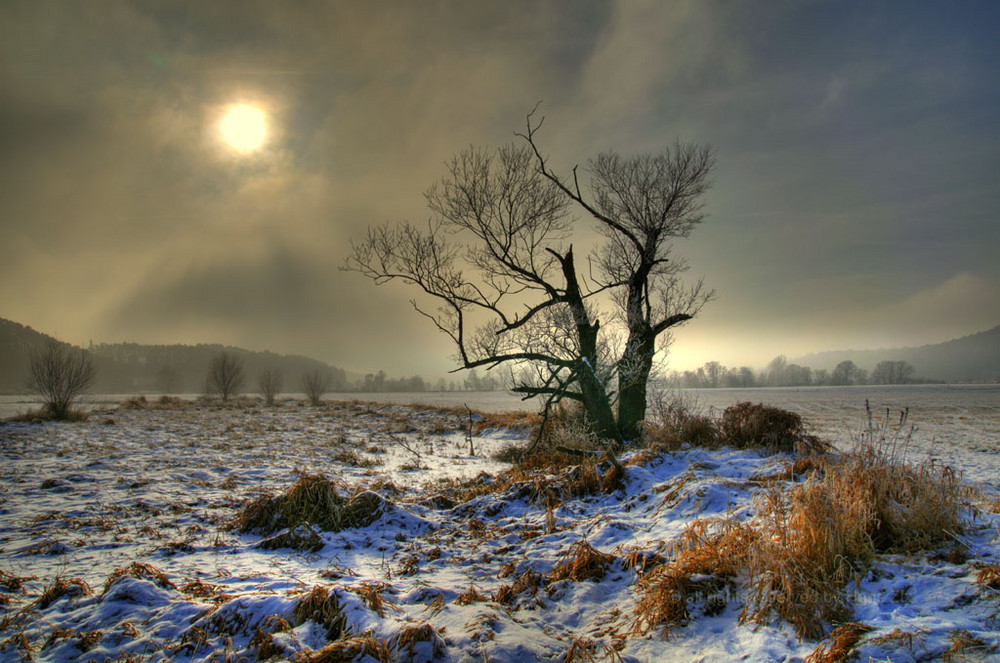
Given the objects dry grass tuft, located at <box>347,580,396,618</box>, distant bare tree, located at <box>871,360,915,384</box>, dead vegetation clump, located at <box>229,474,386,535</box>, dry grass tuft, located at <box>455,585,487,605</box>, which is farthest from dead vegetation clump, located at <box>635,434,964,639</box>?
distant bare tree, located at <box>871,360,915,384</box>

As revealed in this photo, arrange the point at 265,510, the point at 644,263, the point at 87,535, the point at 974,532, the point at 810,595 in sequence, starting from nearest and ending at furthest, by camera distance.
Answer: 1. the point at 810,595
2. the point at 974,532
3. the point at 87,535
4. the point at 265,510
5. the point at 644,263

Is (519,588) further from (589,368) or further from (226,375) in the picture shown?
(226,375)

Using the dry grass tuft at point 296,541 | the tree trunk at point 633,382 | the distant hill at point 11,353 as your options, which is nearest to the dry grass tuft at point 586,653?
the dry grass tuft at point 296,541

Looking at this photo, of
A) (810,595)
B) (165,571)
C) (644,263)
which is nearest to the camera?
(810,595)

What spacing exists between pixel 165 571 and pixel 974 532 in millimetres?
7922

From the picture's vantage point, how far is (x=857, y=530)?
3715 millimetres

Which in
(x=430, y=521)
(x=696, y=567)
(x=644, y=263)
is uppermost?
(x=644, y=263)

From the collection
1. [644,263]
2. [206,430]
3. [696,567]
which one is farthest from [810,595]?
[206,430]

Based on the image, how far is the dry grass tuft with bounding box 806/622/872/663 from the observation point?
2.56 meters

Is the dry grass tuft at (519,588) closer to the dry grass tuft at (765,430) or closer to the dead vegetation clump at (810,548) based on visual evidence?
the dead vegetation clump at (810,548)

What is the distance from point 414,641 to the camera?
314 cm

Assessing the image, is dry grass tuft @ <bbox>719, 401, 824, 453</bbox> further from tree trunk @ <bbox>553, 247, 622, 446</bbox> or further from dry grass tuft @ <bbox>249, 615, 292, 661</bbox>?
dry grass tuft @ <bbox>249, 615, 292, 661</bbox>

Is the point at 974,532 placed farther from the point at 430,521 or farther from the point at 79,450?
the point at 79,450

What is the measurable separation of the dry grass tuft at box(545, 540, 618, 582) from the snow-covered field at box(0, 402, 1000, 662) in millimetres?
75
